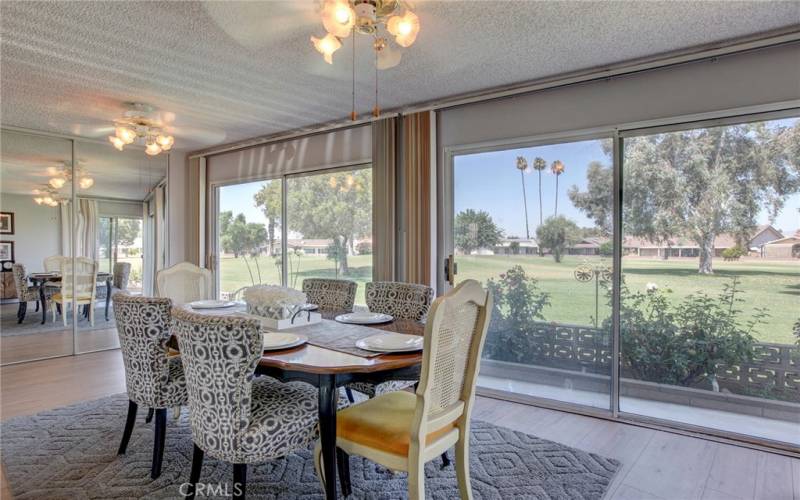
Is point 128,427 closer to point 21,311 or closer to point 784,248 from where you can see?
point 21,311

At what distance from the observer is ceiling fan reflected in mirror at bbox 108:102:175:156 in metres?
4.00

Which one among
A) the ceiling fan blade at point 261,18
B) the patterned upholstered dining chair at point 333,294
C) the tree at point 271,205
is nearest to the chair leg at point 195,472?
the patterned upholstered dining chair at point 333,294

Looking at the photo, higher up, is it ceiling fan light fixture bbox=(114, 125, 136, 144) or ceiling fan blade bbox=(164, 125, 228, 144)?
ceiling fan blade bbox=(164, 125, 228, 144)

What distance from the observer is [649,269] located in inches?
124

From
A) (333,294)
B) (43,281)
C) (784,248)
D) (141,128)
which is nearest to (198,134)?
(141,128)

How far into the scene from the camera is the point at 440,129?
13.1 ft

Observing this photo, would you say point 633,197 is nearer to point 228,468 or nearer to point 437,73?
point 437,73

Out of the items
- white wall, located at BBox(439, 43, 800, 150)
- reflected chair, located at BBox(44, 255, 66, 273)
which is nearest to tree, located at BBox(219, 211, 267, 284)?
reflected chair, located at BBox(44, 255, 66, 273)

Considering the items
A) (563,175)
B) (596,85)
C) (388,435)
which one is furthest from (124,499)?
(596,85)

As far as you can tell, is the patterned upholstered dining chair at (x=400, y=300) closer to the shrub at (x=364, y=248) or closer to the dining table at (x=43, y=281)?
the shrub at (x=364, y=248)

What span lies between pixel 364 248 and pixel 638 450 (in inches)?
113

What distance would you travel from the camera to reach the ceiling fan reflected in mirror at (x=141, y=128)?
3996 millimetres

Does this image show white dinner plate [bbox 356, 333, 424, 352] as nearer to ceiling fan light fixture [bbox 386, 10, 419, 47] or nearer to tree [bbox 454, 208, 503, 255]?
ceiling fan light fixture [bbox 386, 10, 419, 47]

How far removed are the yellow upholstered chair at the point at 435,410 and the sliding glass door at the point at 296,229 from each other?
8.76ft
